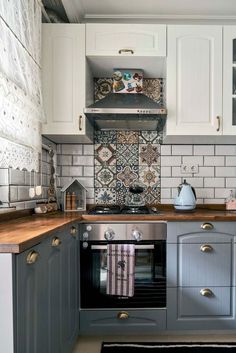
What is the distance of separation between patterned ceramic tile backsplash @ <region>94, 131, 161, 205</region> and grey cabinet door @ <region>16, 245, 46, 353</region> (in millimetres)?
1386

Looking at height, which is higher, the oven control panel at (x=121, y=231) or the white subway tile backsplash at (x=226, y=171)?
the white subway tile backsplash at (x=226, y=171)

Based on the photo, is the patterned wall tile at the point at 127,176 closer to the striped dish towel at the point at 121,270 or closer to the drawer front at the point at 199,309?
the striped dish towel at the point at 121,270

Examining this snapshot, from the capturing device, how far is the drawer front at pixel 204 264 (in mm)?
1933

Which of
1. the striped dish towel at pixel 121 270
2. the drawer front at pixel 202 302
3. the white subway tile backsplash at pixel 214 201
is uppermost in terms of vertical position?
the white subway tile backsplash at pixel 214 201

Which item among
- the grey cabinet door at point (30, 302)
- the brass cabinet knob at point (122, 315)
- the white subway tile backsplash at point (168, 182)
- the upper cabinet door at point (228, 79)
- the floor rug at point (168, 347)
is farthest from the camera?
the white subway tile backsplash at point (168, 182)

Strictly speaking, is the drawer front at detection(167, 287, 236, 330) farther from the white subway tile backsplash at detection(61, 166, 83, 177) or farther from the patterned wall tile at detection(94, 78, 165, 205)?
the white subway tile backsplash at detection(61, 166, 83, 177)

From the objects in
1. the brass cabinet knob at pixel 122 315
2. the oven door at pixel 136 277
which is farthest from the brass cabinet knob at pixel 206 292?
the brass cabinet knob at pixel 122 315

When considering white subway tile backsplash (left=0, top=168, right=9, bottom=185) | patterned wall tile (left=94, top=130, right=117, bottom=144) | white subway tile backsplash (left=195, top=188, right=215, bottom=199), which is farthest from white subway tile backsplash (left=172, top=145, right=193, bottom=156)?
white subway tile backsplash (left=0, top=168, right=9, bottom=185)

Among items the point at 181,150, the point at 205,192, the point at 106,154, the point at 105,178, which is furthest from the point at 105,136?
the point at 205,192

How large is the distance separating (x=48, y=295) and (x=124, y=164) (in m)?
1.48

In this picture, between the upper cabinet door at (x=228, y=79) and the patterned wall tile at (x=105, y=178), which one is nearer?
the upper cabinet door at (x=228, y=79)

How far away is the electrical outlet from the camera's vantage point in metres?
2.49

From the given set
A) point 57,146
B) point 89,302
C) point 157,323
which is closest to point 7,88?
point 57,146

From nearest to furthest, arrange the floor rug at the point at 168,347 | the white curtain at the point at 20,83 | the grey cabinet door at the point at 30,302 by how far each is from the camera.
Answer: the grey cabinet door at the point at 30,302, the white curtain at the point at 20,83, the floor rug at the point at 168,347
